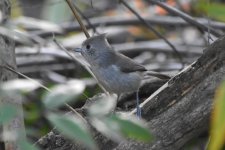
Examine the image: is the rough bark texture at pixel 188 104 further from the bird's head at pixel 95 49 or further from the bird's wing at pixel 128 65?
the bird's head at pixel 95 49

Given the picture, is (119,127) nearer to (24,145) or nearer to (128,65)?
(24,145)

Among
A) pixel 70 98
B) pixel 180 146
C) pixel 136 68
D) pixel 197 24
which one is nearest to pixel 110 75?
pixel 136 68

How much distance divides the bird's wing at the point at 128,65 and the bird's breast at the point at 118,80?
1.1 inches

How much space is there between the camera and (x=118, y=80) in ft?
13.1

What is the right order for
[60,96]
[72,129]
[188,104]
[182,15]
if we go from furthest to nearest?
[182,15] < [188,104] < [60,96] < [72,129]

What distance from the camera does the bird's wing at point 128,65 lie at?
3985mm

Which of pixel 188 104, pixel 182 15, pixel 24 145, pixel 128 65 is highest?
pixel 24 145

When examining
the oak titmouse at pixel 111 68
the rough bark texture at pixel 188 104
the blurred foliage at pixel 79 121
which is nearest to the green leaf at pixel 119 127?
the blurred foliage at pixel 79 121

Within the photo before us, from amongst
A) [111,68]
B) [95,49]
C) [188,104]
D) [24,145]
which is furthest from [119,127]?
[95,49]

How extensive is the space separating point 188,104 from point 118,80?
1166mm

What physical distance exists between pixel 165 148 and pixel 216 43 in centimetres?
57

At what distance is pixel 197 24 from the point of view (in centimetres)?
445

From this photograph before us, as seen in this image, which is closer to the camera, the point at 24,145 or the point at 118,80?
the point at 24,145

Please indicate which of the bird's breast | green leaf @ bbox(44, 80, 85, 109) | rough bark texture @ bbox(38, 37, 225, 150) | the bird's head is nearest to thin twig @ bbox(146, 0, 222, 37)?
the bird's head
